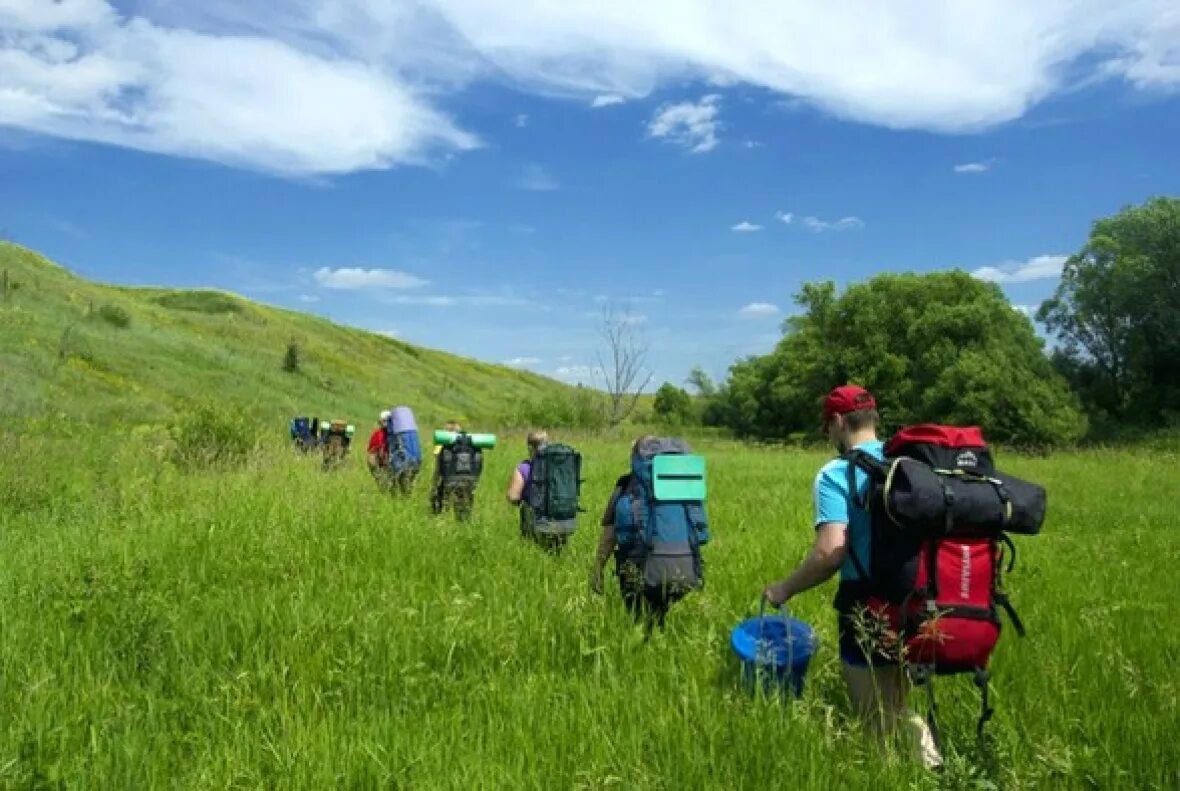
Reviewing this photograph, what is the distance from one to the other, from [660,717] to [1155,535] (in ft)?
33.1

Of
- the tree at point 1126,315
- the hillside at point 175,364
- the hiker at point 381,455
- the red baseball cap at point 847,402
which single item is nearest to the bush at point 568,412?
the hillside at point 175,364

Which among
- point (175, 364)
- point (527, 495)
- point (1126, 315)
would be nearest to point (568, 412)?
point (175, 364)

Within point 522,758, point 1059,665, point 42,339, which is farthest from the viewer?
A: point 42,339

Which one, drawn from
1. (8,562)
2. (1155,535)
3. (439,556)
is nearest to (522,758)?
(439,556)

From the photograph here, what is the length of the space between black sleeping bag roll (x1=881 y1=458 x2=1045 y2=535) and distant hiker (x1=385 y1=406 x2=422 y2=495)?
841 cm

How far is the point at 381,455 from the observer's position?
1224 centimetres

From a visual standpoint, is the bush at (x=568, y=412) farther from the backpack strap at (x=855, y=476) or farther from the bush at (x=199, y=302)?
the backpack strap at (x=855, y=476)

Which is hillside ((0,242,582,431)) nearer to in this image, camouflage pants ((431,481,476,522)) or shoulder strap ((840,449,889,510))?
camouflage pants ((431,481,476,522))

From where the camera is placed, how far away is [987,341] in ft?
154

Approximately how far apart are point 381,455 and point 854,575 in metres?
9.39

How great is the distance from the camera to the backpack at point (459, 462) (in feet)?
33.0

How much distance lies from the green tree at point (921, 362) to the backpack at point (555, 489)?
37258mm

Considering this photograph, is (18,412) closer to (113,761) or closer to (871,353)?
(113,761)

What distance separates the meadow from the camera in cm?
358
